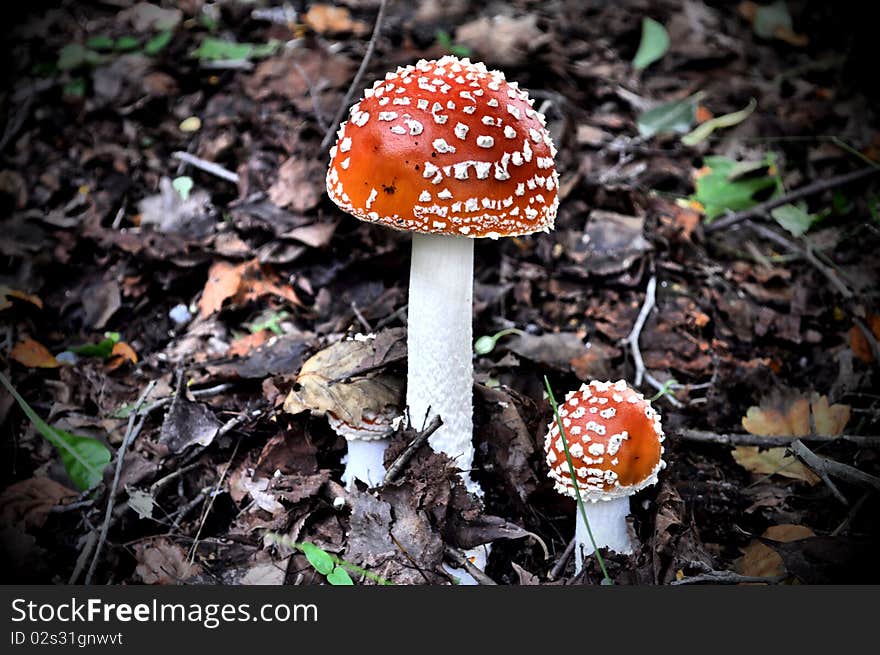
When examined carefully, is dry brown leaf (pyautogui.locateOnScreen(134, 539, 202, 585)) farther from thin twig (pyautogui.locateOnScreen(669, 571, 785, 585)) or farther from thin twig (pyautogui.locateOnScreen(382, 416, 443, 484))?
thin twig (pyautogui.locateOnScreen(669, 571, 785, 585))

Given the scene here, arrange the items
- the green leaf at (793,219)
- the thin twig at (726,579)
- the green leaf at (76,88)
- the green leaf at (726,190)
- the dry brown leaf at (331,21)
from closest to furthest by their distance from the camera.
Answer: the thin twig at (726,579) → the green leaf at (793,219) → the green leaf at (726,190) → the green leaf at (76,88) → the dry brown leaf at (331,21)

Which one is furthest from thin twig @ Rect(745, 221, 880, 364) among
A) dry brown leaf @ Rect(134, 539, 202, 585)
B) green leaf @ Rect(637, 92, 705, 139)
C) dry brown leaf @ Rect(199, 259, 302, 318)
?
dry brown leaf @ Rect(134, 539, 202, 585)

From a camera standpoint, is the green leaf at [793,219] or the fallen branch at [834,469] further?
the green leaf at [793,219]

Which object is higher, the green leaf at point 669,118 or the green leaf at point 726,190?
the green leaf at point 669,118

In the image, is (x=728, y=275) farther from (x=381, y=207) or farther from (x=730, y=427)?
(x=381, y=207)

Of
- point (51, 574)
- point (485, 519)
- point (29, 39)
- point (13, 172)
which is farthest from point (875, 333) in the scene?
point (29, 39)

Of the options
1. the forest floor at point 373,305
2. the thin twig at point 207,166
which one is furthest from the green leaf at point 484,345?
the thin twig at point 207,166

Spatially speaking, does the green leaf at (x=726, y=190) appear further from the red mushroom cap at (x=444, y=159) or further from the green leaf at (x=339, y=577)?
the green leaf at (x=339, y=577)
